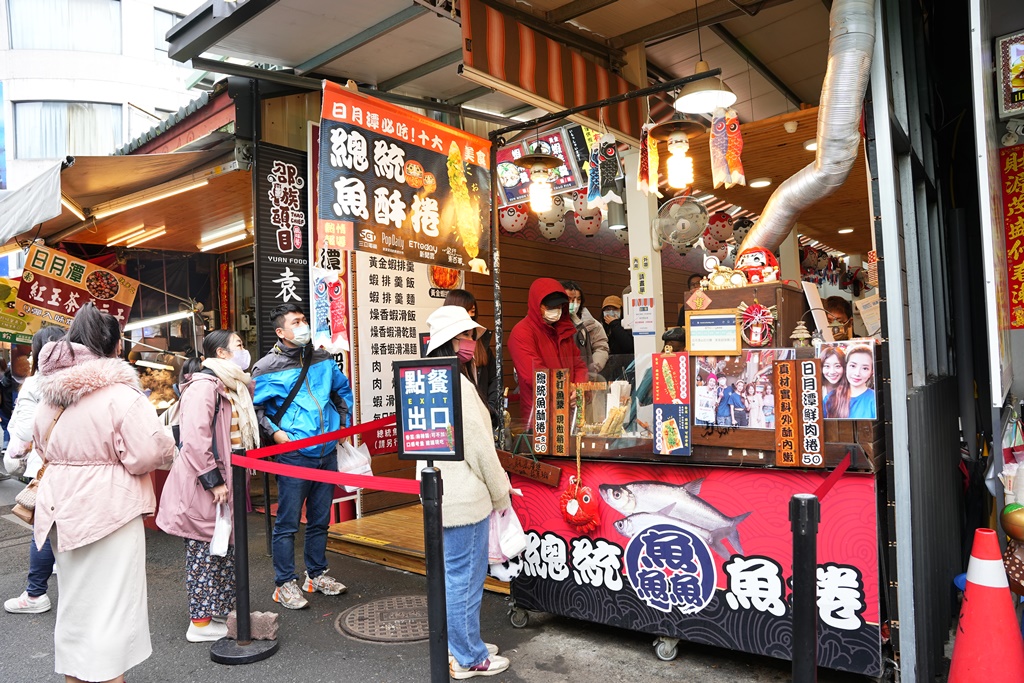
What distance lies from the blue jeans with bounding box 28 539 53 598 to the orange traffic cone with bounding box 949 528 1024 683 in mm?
6397

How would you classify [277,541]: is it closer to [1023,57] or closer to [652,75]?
[652,75]

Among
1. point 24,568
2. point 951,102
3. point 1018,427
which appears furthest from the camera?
point 24,568

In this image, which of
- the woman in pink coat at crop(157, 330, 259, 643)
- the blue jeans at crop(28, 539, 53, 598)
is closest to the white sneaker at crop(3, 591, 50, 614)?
the blue jeans at crop(28, 539, 53, 598)

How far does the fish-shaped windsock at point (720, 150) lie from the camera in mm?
5203

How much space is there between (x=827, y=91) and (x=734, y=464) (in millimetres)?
2142

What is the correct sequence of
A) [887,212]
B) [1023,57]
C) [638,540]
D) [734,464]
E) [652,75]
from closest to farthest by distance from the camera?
[887,212], [734,464], [638,540], [1023,57], [652,75]

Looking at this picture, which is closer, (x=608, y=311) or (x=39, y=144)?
(x=608, y=311)

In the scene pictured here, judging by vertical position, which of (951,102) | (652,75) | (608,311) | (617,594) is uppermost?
(652,75)

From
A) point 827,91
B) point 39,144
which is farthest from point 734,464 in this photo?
point 39,144

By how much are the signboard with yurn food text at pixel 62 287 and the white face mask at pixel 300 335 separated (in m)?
5.07

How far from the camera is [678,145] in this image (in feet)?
18.7

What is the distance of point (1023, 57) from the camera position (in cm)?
541

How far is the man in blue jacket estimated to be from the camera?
5.50m

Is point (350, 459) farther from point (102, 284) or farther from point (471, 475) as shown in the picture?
point (102, 284)
